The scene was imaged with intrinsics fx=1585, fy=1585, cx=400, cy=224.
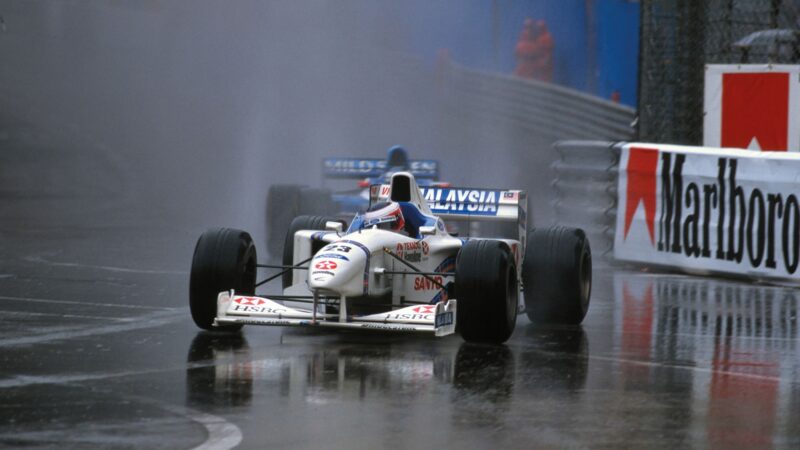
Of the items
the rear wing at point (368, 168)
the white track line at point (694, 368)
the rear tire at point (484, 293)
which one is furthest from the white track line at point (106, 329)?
the rear wing at point (368, 168)

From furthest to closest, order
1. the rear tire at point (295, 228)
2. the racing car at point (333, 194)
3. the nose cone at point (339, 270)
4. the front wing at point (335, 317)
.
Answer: the racing car at point (333, 194), the rear tire at point (295, 228), the nose cone at point (339, 270), the front wing at point (335, 317)

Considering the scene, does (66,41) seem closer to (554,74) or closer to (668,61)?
(554,74)

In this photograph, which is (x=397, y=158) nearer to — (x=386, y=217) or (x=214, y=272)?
(x=386, y=217)

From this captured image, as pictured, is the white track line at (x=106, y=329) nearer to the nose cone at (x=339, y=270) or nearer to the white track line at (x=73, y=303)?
the white track line at (x=73, y=303)

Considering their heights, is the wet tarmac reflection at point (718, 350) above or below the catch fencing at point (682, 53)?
below

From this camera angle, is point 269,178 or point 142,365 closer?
point 142,365

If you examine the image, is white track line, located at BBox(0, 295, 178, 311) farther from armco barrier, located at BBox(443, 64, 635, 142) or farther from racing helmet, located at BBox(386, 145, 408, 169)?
armco barrier, located at BBox(443, 64, 635, 142)

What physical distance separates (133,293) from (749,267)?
6.24 meters

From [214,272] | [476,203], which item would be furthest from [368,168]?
[214,272]

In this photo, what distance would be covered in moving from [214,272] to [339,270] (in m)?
1.10

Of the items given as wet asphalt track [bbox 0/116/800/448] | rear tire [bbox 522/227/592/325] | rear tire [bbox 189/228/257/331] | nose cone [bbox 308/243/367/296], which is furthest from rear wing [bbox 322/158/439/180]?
nose cone [bbox 308/243/367/296]

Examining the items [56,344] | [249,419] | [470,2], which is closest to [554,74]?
[470,2]

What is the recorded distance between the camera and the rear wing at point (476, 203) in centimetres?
1301

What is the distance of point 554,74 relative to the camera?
32375mm
